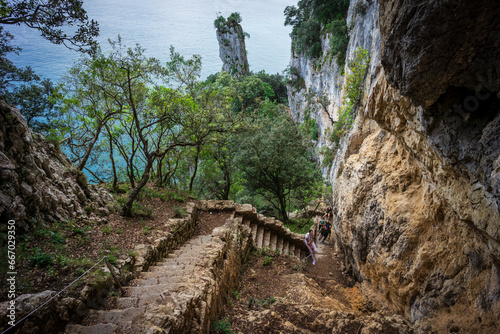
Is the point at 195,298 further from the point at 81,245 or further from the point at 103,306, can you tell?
the point at 81,245

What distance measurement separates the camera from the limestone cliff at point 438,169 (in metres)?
2.80

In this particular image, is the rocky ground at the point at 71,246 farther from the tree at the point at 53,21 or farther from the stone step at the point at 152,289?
the tree at the point at 53,21

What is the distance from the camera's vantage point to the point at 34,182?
253 inches

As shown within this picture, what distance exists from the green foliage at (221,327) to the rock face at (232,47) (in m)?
44.9

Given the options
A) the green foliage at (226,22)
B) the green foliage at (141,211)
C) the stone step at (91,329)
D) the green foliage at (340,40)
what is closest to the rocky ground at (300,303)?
the stone step at (91,329)

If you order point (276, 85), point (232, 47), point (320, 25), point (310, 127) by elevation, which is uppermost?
point (232, 47)

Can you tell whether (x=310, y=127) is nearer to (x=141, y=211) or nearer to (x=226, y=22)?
(x=141, y=211)

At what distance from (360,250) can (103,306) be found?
23.5 ft

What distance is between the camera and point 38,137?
830 cm

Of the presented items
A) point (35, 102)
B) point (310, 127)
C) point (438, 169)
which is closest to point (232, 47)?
point (310, 127)

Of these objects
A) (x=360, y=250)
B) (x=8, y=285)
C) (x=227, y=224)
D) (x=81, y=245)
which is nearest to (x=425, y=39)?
(x=360, y=250)

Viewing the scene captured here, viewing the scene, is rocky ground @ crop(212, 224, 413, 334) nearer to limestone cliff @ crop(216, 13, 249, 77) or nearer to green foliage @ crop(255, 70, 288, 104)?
green foliage @ crop(255, 70, 288, 104)

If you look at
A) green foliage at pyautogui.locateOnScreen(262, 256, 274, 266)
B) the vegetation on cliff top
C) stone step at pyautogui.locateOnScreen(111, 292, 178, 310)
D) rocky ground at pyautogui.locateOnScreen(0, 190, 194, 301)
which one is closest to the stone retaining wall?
stone step at pyautogui.locateOnScreen(111, 292, 178, 310)

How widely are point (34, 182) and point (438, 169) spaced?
9.66 meters
